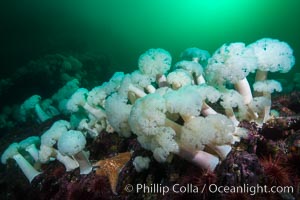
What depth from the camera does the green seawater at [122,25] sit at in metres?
33.9

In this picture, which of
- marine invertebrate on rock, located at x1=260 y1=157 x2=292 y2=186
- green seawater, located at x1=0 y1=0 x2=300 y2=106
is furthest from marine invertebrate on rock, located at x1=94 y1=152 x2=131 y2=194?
green seawater, located at x1=0 y1=0 x2=300 y2=106

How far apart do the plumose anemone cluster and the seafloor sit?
0.62ft

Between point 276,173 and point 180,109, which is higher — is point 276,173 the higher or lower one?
the lower one

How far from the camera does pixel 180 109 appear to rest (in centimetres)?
332

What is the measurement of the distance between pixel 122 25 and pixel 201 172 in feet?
387

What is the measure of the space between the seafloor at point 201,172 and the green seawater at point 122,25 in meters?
22.2

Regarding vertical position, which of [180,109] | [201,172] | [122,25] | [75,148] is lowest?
[201,172]

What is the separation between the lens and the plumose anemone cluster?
3.31 meters

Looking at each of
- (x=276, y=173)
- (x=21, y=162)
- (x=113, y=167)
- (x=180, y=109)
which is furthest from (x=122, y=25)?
(x=276, y=173)

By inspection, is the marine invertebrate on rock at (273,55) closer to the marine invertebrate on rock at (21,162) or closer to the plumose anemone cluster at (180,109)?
the plumose anemone cluster at (180,109)

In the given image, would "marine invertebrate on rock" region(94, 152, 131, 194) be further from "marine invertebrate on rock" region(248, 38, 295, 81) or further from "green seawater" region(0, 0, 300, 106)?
"green seawater" region(0, 0, 300, 106)

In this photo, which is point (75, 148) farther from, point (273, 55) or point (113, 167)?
point (273, 55)

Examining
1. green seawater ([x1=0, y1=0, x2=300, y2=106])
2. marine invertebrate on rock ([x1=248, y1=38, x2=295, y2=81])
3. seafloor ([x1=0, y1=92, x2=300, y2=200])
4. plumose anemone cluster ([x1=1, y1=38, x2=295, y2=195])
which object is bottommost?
seafloor ([x1=0, y1=92, x2=300, y2=200])

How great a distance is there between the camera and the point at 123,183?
380 centimetres
